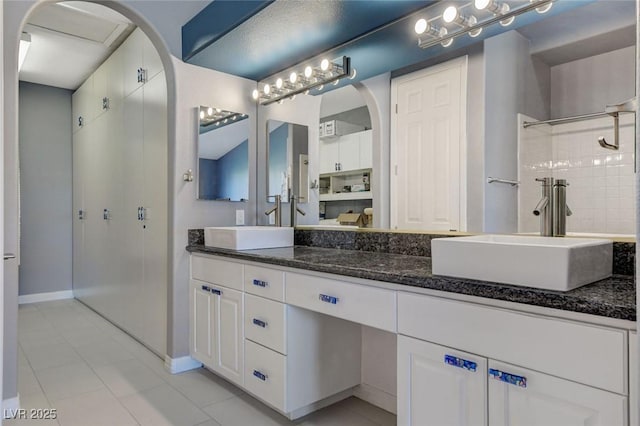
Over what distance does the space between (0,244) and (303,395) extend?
1.33 meters

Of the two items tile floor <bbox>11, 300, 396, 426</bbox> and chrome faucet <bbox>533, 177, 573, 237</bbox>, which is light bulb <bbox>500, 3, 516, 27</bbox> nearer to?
chrome faucet <bbox>533, 177, 573, 237</bbox>

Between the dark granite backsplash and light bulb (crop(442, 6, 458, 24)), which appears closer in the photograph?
the dark granite backsplash

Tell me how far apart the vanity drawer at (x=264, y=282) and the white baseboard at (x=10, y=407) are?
125 cm

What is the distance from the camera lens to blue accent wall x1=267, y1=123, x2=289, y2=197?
285 cm

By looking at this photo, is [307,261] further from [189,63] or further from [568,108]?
[189,63]

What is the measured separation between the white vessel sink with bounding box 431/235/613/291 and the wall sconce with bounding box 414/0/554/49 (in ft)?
3.08

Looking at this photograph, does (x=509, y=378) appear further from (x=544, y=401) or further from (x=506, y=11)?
(x=506, y=11)

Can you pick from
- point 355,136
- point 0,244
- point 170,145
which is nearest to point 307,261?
point 355,136

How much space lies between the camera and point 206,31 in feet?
7.79

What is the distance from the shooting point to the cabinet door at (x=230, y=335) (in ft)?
6.89

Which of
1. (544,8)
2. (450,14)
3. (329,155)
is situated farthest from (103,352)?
(544,8)

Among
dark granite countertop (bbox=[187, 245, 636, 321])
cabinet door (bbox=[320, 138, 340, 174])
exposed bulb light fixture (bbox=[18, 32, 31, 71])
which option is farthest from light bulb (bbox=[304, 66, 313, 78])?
exposed bulb light fixture (bbox=[18, 32, 31, 71])

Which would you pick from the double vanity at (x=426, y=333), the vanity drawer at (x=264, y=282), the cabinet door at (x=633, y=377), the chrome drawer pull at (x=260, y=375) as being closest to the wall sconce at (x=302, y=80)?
the double vanity at (x=426, y=333)

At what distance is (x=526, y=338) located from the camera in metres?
1.06
